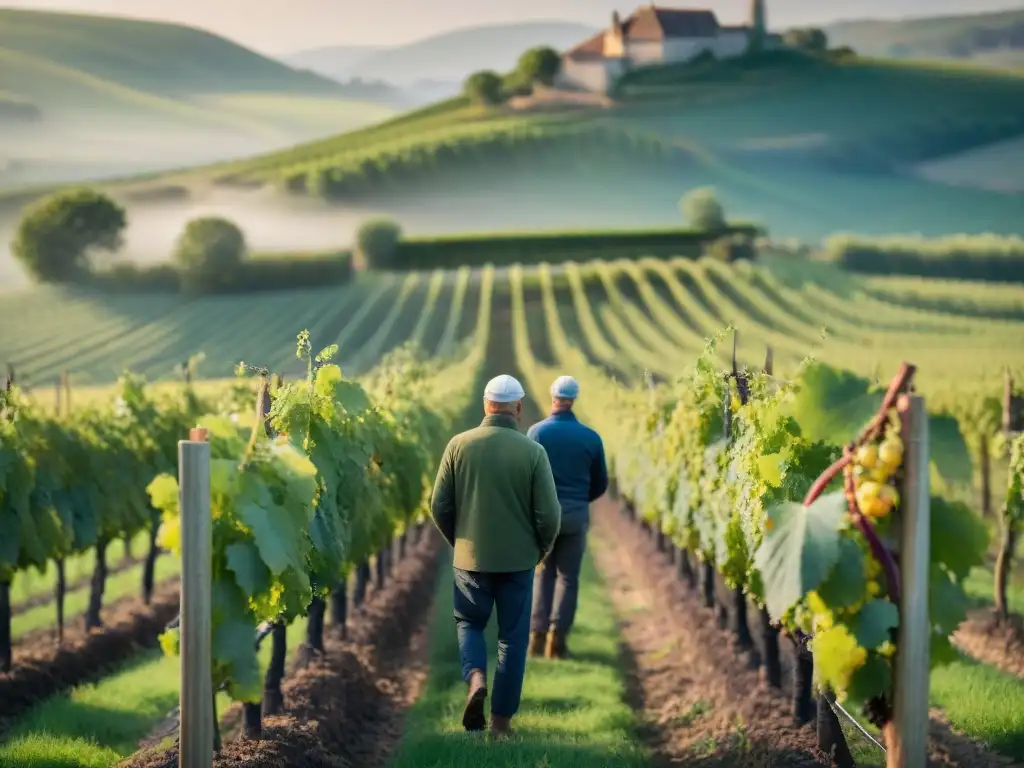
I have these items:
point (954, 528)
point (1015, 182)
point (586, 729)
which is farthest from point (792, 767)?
point (1015, 182)

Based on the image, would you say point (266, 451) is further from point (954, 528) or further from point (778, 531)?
point (954, 528)

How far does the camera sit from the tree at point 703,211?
77.8m

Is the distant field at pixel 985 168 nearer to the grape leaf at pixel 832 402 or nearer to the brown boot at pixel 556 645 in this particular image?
the brown boot at pixel 556 645

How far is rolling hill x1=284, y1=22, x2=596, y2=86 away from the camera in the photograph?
85875 millimetres

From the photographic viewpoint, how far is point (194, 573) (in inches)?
201

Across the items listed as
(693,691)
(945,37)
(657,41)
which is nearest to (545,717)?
(693,691)

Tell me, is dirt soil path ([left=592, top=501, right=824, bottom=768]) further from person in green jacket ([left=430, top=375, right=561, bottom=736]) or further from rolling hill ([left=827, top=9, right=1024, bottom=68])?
rolling hill ([left=827, top=9, right=1024, bottom=68])

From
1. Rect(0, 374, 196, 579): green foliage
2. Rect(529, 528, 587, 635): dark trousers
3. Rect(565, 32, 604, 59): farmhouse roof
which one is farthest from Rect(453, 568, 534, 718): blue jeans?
Rect(565, 32, 604, 59): farmhouse roof

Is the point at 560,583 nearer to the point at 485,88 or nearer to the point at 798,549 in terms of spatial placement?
the point at 798,549

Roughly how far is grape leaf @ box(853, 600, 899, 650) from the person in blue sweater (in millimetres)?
4035

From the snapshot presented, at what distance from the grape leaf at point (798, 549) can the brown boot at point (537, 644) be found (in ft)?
17.5

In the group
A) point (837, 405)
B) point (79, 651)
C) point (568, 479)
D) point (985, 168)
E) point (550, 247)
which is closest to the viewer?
point (837, 405)

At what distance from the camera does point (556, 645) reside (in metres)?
10.0

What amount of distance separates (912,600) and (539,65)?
9108 cm
